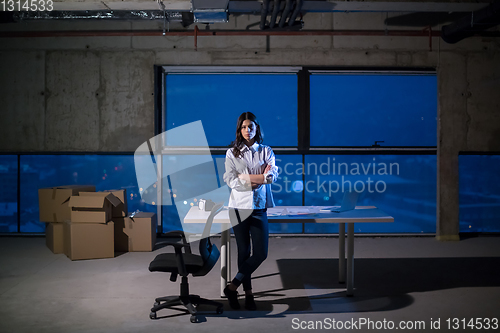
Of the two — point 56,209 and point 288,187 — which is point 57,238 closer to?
point 56,209

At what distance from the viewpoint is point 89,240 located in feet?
15.5

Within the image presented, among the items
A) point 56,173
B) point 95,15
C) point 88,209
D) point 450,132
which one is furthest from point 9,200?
point 450,132

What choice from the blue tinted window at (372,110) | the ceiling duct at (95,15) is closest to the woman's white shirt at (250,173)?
the blue tinted window at (372,110)

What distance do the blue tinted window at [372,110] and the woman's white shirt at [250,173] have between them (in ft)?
9.58

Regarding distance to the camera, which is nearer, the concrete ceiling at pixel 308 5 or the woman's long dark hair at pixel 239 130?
the woman's long dark hair at pixel 239 130

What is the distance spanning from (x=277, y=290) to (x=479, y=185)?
3.87 m

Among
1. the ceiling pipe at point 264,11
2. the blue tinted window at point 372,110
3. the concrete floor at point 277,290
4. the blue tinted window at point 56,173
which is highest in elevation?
the ceiling pipe at point 264,11

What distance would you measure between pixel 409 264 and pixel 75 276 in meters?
3.42

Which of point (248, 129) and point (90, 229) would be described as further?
point (90, 229)

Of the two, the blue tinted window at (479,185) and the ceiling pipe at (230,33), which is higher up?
the ceiling pipe at (230,33)

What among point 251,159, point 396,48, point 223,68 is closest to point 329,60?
point 396,48

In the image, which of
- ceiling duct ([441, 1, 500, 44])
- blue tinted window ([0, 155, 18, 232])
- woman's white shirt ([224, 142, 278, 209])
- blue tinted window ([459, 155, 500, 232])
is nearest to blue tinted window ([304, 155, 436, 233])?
blue tinted window ([459, 155, 500, 232])

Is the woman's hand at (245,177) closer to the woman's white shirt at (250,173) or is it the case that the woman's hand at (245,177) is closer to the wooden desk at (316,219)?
the woman's white shirt at (250,173)

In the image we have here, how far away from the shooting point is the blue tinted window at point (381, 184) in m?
5.96
